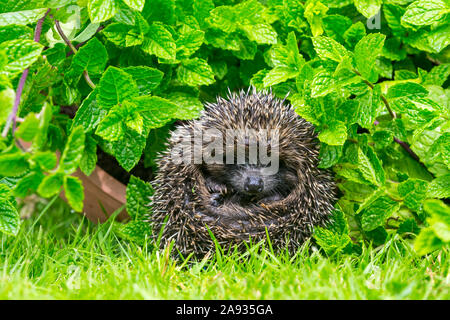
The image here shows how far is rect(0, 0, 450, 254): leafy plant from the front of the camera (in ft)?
8.11

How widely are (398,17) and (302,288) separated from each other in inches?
67.2

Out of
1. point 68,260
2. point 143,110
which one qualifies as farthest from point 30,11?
point 68,260

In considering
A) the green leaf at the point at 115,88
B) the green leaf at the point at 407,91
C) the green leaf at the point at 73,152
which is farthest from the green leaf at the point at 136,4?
the green leaf at the point at 407,91

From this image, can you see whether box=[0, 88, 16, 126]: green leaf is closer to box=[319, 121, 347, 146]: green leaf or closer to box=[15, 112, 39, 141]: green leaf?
box=[15, 112, 39, 141]: green leaf

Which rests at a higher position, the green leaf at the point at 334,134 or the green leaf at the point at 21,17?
the green leaf at the point at 21,17

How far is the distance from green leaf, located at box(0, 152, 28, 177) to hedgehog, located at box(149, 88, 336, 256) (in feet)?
3.02

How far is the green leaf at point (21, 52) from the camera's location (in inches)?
86.7

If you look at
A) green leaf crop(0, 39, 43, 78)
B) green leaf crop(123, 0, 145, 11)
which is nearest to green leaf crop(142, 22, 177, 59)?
green leaf crop(123, 0, 145, 11)

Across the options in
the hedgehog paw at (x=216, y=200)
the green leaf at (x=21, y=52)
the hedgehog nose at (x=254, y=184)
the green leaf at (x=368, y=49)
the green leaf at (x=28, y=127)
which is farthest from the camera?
the hedgehog paw at (x=216, y=200)

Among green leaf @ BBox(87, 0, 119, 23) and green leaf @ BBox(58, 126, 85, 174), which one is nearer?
green leaf @ BBox(58, 126, 85, 174)

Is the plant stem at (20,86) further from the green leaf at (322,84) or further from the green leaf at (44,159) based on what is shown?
the green leaf at (322,84)

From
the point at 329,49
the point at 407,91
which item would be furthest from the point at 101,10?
the point at 407,91

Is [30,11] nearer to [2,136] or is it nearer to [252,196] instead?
[2,136]
